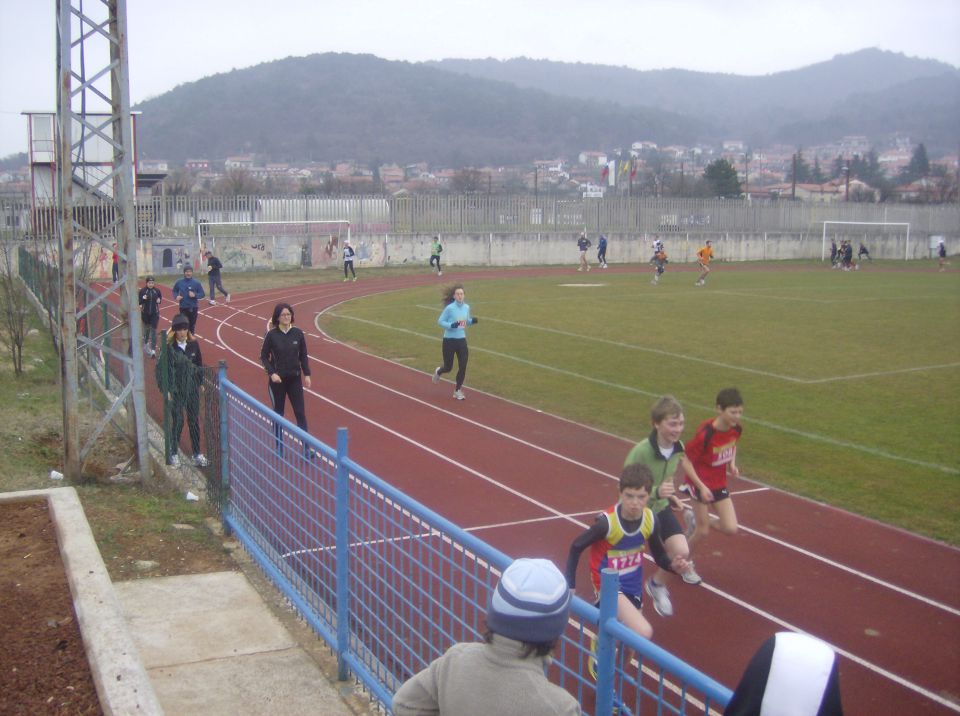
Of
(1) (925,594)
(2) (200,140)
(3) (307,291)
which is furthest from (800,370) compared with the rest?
(2) (200,140)

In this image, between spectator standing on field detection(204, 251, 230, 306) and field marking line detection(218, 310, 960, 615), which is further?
spectator standing on field detection(204, 251, 230, 306)

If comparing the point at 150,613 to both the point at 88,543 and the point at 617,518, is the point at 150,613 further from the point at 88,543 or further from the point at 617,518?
→ the point at 617,518

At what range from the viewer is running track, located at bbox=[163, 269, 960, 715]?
6480 mm

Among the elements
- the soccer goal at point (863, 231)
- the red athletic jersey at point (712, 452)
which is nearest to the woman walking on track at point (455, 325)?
the red athletic jersey at point (712, 452)

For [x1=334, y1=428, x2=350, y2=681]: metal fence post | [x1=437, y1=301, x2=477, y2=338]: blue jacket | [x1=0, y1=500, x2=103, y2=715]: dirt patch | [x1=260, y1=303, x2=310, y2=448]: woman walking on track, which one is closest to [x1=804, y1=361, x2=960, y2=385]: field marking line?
[x1=437, y1=301, x2=477, y2=338]: blue jacket

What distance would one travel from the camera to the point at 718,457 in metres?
7.74

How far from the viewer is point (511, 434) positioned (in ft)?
42.1

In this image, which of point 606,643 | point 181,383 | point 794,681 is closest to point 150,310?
point 181,383

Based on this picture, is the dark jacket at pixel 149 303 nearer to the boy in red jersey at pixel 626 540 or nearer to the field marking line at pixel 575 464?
the field marking line at pixel 575 464

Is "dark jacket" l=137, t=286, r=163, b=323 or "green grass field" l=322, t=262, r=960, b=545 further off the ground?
"dark jacket" l=137, t=286, r=163, b=323

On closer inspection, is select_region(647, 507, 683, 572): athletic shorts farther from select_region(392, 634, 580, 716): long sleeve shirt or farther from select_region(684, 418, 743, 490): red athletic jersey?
select_region(392, 634, 580, 716): long sleeve shirt

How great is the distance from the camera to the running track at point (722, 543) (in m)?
6.48

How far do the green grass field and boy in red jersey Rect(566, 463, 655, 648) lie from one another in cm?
464

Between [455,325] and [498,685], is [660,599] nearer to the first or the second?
[498,685]
